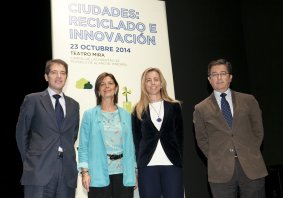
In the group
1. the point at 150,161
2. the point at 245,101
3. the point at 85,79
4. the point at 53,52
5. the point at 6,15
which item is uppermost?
the point at 6,15

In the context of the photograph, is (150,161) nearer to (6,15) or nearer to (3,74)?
(3,74)

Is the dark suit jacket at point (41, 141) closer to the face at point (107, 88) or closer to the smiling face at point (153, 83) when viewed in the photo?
the face at point (107, 88)

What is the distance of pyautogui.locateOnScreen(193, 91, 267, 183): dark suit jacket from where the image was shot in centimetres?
306

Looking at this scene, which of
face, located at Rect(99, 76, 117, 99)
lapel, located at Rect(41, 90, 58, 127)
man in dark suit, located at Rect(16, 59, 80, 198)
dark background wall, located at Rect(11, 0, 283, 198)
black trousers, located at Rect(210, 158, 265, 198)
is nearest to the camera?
man in dark suit, located at Rect(16, 59, 80, 198)

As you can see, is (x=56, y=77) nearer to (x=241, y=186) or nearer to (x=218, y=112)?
(x=218, y=112)

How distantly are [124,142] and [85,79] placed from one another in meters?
1.08

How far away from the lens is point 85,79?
3.93 metres

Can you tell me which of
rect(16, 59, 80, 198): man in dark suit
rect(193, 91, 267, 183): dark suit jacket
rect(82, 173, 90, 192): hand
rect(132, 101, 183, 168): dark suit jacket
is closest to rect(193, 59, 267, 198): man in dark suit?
rect(193, 91, 267, 183): dark suit jacket

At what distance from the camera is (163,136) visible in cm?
321

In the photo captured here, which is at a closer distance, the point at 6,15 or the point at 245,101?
the point at 245,101

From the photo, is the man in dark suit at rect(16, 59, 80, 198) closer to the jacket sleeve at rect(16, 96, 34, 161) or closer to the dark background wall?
the jacket sleeve at rect(16, 96, 34, 161)

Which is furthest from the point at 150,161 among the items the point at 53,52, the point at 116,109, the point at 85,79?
the point at 53,52

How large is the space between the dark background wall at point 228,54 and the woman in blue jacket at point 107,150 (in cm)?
182

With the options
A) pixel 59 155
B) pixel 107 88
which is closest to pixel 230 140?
pixel 107 88
